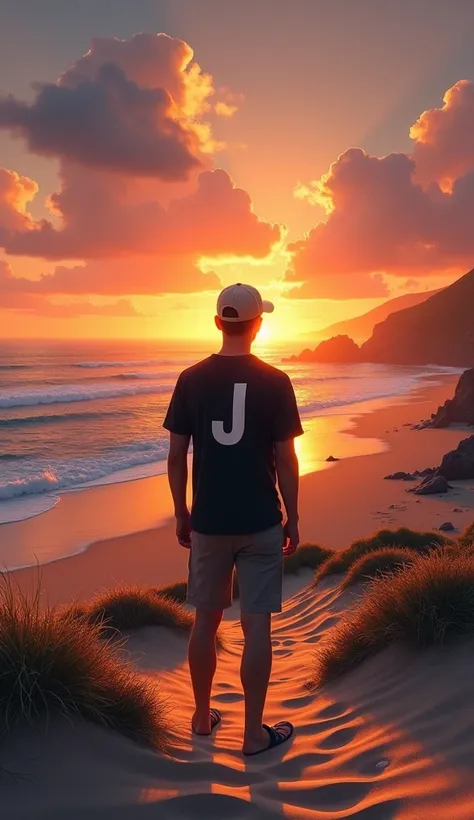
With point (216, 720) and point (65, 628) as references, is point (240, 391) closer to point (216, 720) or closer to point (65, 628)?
point (65, 628)

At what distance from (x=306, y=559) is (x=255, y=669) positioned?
6.99 metres

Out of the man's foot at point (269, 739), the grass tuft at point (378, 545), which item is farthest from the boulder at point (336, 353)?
the man's foot at point (269, 739)

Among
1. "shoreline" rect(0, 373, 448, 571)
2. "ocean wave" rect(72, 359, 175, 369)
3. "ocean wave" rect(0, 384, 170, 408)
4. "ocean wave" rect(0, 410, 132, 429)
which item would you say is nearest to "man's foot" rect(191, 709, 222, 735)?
"shoreline" rect(0, 373, 448, 571)

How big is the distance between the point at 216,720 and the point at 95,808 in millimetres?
1617

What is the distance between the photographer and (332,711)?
4.23 metres

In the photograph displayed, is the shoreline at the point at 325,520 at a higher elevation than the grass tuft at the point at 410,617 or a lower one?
lower

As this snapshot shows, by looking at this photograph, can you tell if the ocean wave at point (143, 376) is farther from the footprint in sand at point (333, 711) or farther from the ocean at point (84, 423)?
the footprint in sand at point (333, 711)

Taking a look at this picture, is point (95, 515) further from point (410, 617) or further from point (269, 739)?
point (269, 739)

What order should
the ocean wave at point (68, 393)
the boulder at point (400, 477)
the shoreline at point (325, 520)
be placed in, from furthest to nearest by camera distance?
the ocean wave at point (68, 393), the boulder at point (400, 477), the shoreline at point (325, 520)

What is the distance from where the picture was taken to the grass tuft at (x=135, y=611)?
20.3 feet

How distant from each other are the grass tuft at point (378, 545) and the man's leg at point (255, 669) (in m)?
5.33

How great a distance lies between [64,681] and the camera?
3162 millimetres

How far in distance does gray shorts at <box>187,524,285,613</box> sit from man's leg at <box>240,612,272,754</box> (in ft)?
0.30

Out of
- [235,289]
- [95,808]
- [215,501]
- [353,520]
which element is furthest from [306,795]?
[353,520]
